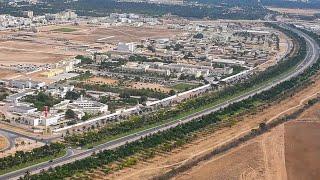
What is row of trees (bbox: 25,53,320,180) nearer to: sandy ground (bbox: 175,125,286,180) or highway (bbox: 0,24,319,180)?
highway (bbox: 0,24,319,180)

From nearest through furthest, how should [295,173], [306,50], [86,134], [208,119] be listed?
[295,173], [86,134], [208,119], [306,50]

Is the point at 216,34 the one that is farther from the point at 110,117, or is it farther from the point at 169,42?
the point at 110,117

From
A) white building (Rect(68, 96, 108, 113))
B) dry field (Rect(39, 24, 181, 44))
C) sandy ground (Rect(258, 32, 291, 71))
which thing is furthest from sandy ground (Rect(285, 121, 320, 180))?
dry field (Rect(39, 24, 181, 44))

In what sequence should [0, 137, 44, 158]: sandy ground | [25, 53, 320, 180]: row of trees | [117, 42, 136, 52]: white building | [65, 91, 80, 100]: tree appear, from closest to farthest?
[25, 53, 320, 180]: row of trees
[0, 137, 44, 158]: sandy ground
[65, 91, 80, 100]: tree
[117, 42, 136, 52]: white building

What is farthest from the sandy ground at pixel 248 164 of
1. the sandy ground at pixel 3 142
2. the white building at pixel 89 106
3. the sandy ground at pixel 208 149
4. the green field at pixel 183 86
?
the green field at pixel 183 86

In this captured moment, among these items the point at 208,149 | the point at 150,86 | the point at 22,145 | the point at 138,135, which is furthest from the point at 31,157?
the point at 150,86

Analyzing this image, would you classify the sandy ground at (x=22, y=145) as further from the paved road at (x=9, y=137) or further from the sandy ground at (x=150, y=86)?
the sandy ground at (x=150, y=86)

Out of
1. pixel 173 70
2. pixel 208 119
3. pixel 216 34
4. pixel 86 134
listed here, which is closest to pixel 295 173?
pixel 208 119
